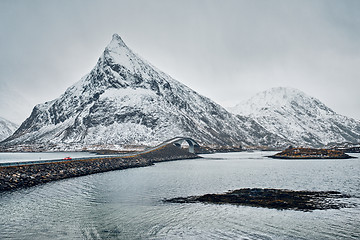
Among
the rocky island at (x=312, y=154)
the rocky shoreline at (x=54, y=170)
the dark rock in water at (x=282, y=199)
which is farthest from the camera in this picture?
the rocky island at (x=312, y=154)

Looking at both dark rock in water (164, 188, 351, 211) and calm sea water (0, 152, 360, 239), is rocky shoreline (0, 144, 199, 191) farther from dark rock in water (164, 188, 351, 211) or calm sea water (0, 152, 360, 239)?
dark rock in water (164, 188, 351, 211)

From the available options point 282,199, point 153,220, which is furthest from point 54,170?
point 282,199

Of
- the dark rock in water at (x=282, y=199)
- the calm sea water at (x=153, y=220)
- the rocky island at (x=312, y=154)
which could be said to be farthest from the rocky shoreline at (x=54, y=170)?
the rocky island at (x=312, y=154)

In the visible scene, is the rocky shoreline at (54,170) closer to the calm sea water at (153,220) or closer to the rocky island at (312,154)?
the calm sea water at (153,220)

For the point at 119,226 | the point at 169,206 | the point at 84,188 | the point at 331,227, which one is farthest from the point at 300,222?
the point at 84,188

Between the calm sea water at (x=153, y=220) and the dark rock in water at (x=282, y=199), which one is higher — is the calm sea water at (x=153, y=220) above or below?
below

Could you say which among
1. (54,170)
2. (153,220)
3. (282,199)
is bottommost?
(153,220)

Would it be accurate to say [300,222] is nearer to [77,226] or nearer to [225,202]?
[225,202]

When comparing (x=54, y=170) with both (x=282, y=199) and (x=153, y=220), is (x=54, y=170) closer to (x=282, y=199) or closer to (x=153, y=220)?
(x=153, y=220)
